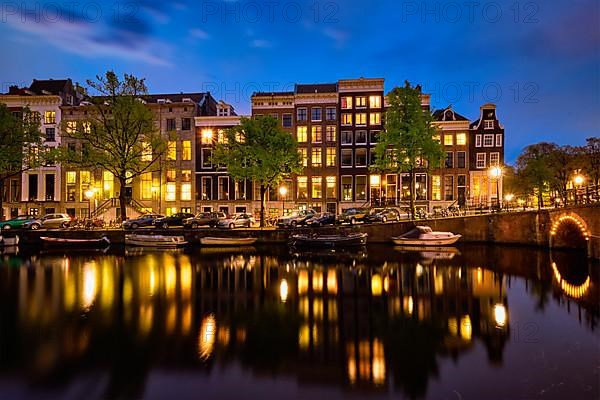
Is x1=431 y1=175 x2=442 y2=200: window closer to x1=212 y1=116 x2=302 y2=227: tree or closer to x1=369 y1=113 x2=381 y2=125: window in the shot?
x1=369 y1=113 x2=381 y2=125: window

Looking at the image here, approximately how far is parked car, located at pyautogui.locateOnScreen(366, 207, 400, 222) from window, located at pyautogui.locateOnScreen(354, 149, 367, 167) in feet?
Answer: 50.0

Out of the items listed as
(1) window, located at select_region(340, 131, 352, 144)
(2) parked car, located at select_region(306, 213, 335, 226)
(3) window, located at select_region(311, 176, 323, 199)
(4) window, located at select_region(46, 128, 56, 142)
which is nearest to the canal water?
(2) parked car, located at select_region(306, 213, 335, 226)

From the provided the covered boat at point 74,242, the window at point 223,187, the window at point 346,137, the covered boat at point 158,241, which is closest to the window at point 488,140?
the window at point 346,137

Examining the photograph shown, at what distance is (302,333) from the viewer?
13.9 m

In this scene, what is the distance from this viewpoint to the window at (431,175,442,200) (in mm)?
57781

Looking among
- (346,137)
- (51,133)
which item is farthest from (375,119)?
(51,133)

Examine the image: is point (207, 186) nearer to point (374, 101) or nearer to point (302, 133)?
point (302, 133)

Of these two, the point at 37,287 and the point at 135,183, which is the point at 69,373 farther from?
the point at 135,183

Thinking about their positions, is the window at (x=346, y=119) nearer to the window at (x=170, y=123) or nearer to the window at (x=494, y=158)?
the window at (x=494, y=158)

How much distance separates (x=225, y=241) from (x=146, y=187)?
24436 mm

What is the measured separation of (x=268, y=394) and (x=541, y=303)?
14705 mm

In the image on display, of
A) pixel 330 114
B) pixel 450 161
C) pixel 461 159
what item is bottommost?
pixel 450 161

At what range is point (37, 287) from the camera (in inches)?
860

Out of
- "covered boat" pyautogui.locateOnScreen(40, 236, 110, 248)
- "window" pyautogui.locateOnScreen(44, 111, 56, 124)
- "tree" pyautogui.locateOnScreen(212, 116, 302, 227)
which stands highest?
"window" pyautogui.locateOnScreen(44, 111, 56, 124)
